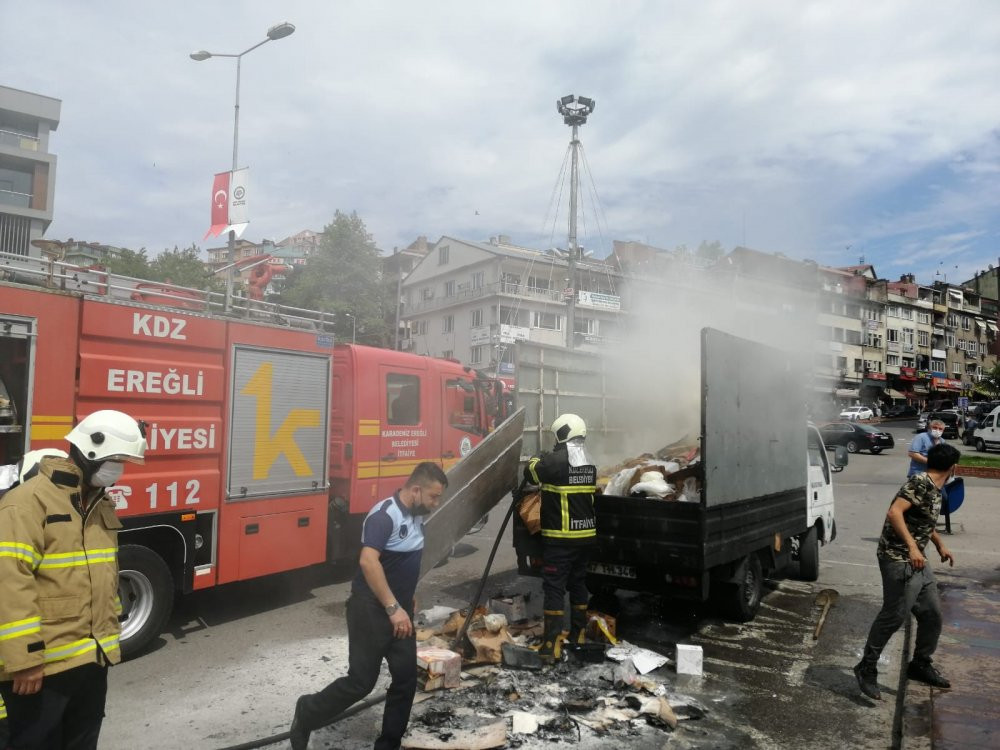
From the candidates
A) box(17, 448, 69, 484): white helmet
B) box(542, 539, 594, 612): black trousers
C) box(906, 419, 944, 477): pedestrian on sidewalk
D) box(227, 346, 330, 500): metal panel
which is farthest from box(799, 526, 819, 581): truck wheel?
box(17, 448, 69, 484): white helmet

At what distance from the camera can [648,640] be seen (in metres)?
5.83

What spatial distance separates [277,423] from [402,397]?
6.28ft

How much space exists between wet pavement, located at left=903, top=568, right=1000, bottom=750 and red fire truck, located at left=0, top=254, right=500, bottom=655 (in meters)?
4.97

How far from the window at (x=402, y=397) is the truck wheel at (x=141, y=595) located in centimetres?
303

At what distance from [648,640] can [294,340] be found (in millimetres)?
4153

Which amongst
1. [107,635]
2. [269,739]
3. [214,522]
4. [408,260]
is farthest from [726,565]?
[408,260]

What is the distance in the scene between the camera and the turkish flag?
1179 centimetres

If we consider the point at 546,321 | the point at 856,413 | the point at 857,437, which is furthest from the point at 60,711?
the point at 856,413

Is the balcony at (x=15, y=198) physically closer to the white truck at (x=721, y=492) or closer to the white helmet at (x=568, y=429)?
the white truck at (x=721, y=492)

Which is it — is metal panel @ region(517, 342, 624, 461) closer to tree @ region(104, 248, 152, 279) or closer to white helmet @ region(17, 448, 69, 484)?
white helmet @ region(17, 448, 69, 484)

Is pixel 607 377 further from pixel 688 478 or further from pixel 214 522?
pixel 214 522

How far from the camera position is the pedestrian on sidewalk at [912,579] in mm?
4645

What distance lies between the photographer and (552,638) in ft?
16.5

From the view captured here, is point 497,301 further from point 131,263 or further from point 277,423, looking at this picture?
point 277,423
